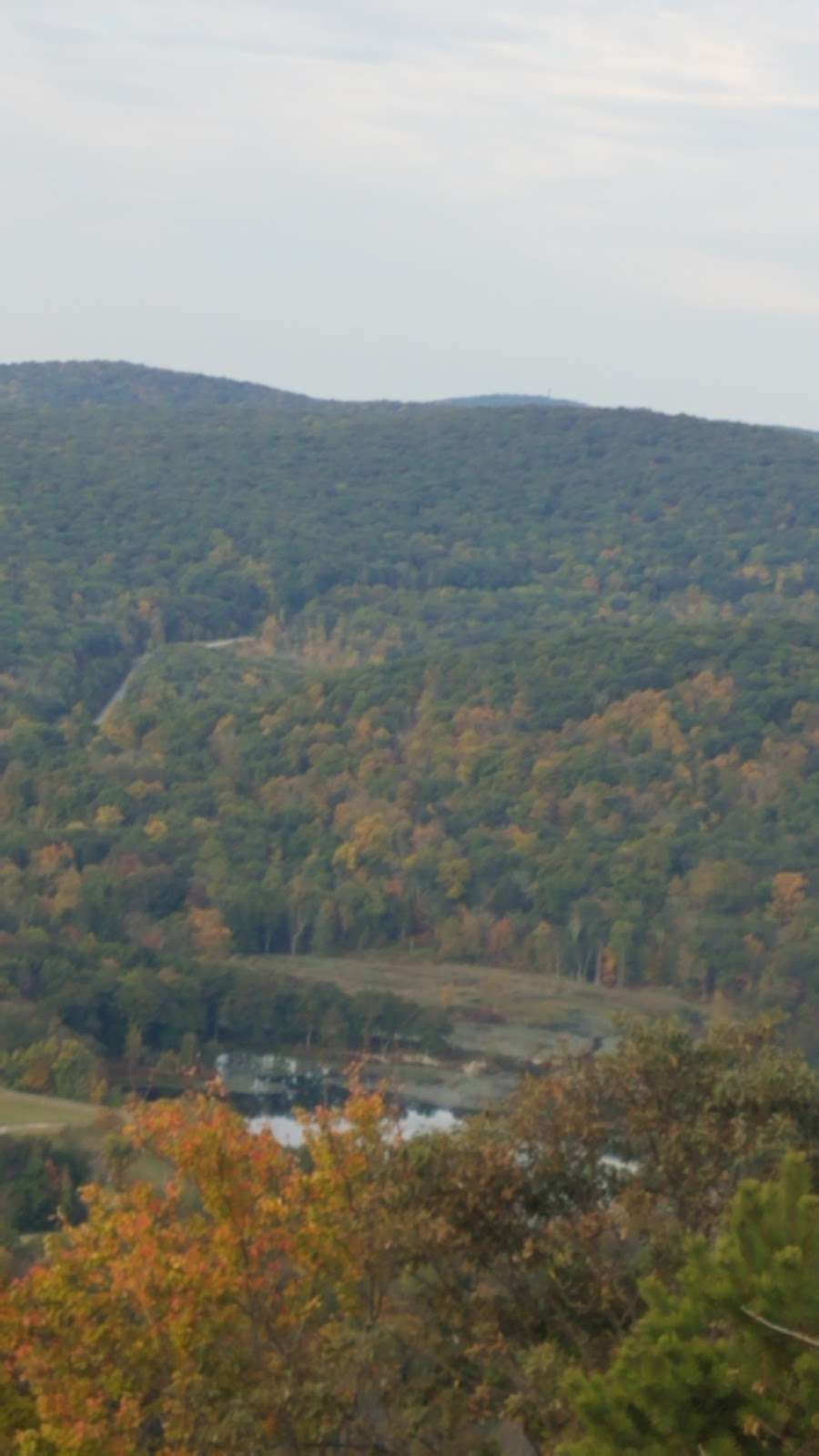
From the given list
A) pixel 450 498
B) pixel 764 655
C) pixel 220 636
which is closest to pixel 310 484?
pixel 450 498

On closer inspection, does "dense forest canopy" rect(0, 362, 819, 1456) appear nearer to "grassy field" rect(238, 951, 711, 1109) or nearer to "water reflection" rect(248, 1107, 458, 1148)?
"grassy field" rect(238, 951, 711, 1109)

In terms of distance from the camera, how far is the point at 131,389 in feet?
475

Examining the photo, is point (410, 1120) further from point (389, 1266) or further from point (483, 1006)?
point (389, 1266)

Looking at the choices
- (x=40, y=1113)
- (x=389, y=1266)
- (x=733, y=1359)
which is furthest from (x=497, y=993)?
(x=733, y=1359)

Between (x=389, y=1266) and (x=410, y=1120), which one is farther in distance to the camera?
(x=410, y=1120)

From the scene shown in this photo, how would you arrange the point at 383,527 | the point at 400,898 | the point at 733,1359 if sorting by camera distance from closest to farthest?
the point at 733,1359, the point at 400,898, the point at 383,527

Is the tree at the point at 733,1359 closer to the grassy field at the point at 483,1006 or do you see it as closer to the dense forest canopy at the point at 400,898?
the dense forest canopy at the point at 400,898

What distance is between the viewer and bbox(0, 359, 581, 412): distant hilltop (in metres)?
138

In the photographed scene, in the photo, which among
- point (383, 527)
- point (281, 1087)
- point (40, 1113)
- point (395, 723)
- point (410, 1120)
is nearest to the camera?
point (40, 1113)

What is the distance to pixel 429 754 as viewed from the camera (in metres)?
57.6

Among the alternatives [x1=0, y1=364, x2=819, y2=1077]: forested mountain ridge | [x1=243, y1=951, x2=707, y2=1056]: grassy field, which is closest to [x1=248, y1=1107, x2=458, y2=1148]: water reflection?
[x1=243, y1=951, x2=707, y2=1056]: grassy field

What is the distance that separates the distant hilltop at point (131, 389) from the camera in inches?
5433

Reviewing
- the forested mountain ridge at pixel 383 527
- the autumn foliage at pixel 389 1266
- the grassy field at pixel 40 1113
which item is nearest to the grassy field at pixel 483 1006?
the grassy field at pixel 40 1113

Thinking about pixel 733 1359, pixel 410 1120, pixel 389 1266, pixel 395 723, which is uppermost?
pixel 733 1359
